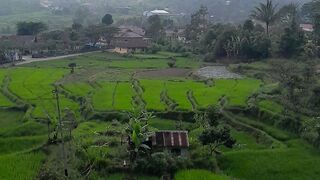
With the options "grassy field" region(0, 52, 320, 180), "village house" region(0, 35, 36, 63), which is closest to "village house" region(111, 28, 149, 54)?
"village house" region(0, 35, 36, 63)

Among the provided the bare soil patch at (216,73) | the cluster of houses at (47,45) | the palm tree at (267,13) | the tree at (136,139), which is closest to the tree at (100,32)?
the cluster of houses at (47,45)

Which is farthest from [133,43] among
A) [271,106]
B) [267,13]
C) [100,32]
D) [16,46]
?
[271,106]

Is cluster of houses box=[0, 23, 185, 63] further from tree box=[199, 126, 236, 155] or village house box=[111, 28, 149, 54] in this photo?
tree box=[199, 126, 236, 155]

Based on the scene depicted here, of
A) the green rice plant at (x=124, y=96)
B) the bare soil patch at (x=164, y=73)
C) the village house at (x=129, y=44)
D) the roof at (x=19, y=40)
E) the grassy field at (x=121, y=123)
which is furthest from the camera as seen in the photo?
the village house at (x=129, y=44)

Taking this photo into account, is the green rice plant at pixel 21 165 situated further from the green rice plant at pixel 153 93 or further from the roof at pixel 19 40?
the roof at pixel 19 40

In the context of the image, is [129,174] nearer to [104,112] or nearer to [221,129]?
[221,129]

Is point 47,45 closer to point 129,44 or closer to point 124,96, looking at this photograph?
point 129,44

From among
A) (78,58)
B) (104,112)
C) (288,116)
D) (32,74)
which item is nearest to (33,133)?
(104,112)
